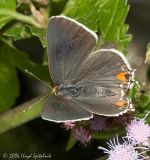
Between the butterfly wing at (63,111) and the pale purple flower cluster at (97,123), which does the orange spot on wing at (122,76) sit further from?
the pale purple flower cluster at (97,123)

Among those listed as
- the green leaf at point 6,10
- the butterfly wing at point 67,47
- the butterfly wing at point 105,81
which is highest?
the green leaf at point 6,10

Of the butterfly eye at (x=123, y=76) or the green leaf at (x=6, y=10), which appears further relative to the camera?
the green leaf at (x=6, y=10)

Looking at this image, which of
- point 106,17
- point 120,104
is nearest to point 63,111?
point 120,104

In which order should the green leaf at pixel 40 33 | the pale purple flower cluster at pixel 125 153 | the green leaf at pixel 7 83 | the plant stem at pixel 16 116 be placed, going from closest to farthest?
the pale purple flower cluster at pixel 125 153 < the green leaf at pixel 40 33 < the plant stem at pixel 16 116 < the green leaf at pixel 7 83

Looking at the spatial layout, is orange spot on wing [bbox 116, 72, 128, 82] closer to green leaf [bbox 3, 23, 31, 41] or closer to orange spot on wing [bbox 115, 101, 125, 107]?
orange spot on wing [bbox 115, 101, 125, 107]

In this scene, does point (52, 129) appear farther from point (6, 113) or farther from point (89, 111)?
point (89, 111)

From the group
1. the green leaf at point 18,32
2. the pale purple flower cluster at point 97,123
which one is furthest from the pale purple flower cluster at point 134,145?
the green leaf at point 18,32

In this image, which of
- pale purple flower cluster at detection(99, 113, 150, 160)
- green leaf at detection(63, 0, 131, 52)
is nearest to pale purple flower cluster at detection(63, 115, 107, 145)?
pale purple flower cluster at detection(99, 113, 150, 160)
